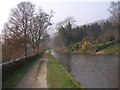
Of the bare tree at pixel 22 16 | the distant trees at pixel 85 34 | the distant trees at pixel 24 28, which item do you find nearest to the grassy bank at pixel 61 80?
the distant trees at pixel 24 28

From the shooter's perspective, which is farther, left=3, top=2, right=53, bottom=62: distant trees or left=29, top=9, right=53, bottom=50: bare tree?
left=29, top=9, right=53, bottom=50: bare tree

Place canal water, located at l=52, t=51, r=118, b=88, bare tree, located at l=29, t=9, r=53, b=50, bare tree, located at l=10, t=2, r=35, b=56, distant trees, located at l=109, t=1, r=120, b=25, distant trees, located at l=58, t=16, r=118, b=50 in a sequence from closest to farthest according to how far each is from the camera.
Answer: canal water, located at l=52, t=51, r=118, b=88, bare tree, located at l=10, t=2, r=35, b=56, bare tree, located at l=29, t=9, r=53, b=50, distant trees, located at l=109, t=1, r=120, b=25, distant trees, located at l=58, t=16, r=118, b=50

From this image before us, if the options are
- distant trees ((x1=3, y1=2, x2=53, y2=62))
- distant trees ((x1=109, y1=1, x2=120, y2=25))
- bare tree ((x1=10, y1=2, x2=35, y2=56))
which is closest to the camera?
distant trees ((x1=3, y1=2, x2=53, y2=62))

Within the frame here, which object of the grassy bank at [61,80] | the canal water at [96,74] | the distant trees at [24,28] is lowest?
the canal water at [96,74]

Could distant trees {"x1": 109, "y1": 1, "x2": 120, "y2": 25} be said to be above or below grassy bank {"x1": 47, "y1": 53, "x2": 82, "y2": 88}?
above

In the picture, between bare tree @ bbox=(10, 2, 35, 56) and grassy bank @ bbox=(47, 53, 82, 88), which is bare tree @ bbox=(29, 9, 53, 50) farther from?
grassy bank @ bbox=(47, 53, 82, 88)

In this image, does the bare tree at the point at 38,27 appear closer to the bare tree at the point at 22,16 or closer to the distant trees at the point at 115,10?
the bare tree at the point at 22,16

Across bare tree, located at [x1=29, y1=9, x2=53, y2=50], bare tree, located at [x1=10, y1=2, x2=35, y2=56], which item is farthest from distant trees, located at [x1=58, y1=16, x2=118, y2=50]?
bare tree, located at [x1=10, y1=2, x2=35, y2=56]

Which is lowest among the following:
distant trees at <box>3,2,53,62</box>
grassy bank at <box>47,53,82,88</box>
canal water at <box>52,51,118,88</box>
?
canal water at <box>52,51,118,88</box>

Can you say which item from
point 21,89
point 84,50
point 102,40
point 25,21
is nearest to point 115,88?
point 21,89

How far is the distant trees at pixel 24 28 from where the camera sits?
29.7m

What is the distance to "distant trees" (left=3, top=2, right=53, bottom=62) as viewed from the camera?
2969 cm

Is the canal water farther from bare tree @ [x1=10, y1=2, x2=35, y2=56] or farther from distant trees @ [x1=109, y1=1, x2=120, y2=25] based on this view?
distant trees @ [x1=109, y1=1, x2=120, y2=25]

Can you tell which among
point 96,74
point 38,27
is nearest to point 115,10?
point 38,27
